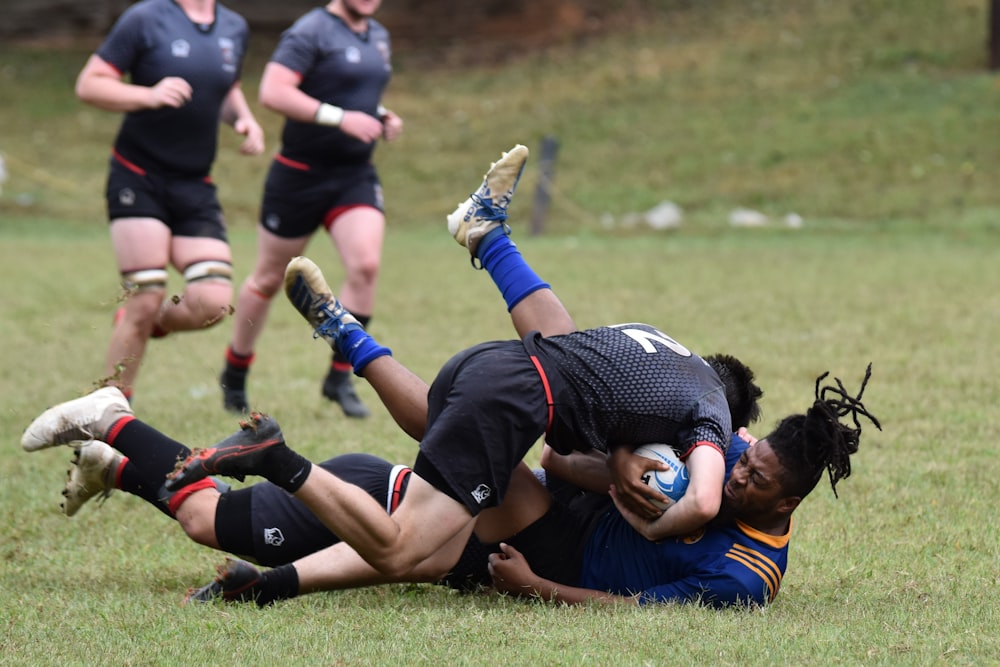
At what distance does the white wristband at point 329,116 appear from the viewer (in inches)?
313

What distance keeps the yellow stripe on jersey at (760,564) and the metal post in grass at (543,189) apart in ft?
47.5

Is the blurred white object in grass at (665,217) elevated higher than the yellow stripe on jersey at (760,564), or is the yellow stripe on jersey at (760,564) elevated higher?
the yellow stripe on jersey at (760,564)

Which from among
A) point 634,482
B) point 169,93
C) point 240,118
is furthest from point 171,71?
point 634,482

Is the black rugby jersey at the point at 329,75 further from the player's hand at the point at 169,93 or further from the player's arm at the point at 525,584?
the player's arm at the point at 525,584

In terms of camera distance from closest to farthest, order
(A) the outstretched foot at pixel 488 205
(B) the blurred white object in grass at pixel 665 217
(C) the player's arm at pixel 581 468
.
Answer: (C) the player's arm at pixel 581 468 < (A) the outstretched foot at pixel 488 205 < (B) the blurred white object in grass at pixel 665 217

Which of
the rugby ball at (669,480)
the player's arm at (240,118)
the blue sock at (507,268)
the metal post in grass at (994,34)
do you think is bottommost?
the rugby ball at (669,480)

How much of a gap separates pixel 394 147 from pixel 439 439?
20.6 m

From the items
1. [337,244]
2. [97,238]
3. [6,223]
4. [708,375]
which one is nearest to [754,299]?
[337,244]

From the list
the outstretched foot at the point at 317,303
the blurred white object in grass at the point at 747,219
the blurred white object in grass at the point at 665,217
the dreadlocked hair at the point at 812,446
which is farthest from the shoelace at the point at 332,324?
the blurred white object in grass at the point at 747,219

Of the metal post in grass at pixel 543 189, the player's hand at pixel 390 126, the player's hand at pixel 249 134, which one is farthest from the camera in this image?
the metal post in grass at pixel 543 189

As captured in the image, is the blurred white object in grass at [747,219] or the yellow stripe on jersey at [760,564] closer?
the yellow stripe on jersey at [760,564]

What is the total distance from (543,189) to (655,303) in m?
7.04

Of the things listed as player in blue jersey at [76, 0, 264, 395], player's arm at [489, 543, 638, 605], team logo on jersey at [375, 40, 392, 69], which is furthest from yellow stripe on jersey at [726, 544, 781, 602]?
team logo on jersey at [375, 40, 392, 69]

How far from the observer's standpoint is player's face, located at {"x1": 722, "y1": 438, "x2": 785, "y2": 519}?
174 inches
